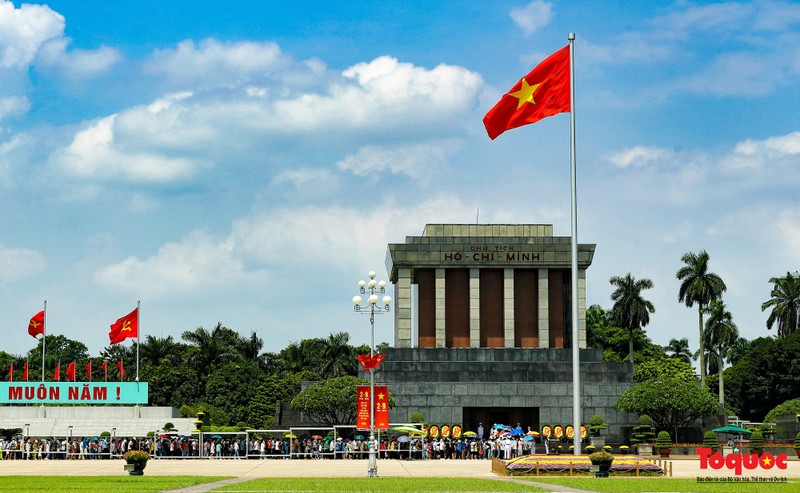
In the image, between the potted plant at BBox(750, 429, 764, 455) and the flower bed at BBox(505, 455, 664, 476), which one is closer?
the flower bed at BBox(505, 455, 664, 476)

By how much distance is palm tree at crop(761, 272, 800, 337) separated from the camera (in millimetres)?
110938

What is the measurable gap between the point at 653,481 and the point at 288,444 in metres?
32.7

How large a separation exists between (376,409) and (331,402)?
70.4 feet

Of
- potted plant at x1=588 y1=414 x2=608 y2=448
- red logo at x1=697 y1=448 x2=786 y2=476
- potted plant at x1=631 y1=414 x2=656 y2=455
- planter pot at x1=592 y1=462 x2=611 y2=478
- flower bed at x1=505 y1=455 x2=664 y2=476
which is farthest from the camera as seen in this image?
potted plant at x1=588 y1=414 x2=608 y2=448

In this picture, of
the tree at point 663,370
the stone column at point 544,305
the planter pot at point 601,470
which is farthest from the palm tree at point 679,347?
the planter pot at point 601,470

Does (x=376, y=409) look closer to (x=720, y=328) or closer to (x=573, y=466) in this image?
(x=573, y=466)

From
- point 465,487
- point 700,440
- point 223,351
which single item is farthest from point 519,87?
point 223,351

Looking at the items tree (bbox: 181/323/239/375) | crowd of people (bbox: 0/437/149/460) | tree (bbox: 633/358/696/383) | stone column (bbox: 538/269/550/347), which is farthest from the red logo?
tree (bbox: 181/323/239/375)

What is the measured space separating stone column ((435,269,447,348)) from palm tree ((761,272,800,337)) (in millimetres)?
48157

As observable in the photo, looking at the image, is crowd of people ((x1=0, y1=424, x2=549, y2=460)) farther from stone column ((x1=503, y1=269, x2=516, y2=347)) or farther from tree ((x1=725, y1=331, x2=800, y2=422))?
tree ((x1=725, y1=331, x2=800, y2=422))

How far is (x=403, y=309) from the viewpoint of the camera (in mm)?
77562

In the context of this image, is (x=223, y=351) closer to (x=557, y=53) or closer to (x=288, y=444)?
(x=288, y=444)

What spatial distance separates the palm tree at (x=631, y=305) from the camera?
11125 cm

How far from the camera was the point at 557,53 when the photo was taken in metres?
37.2
